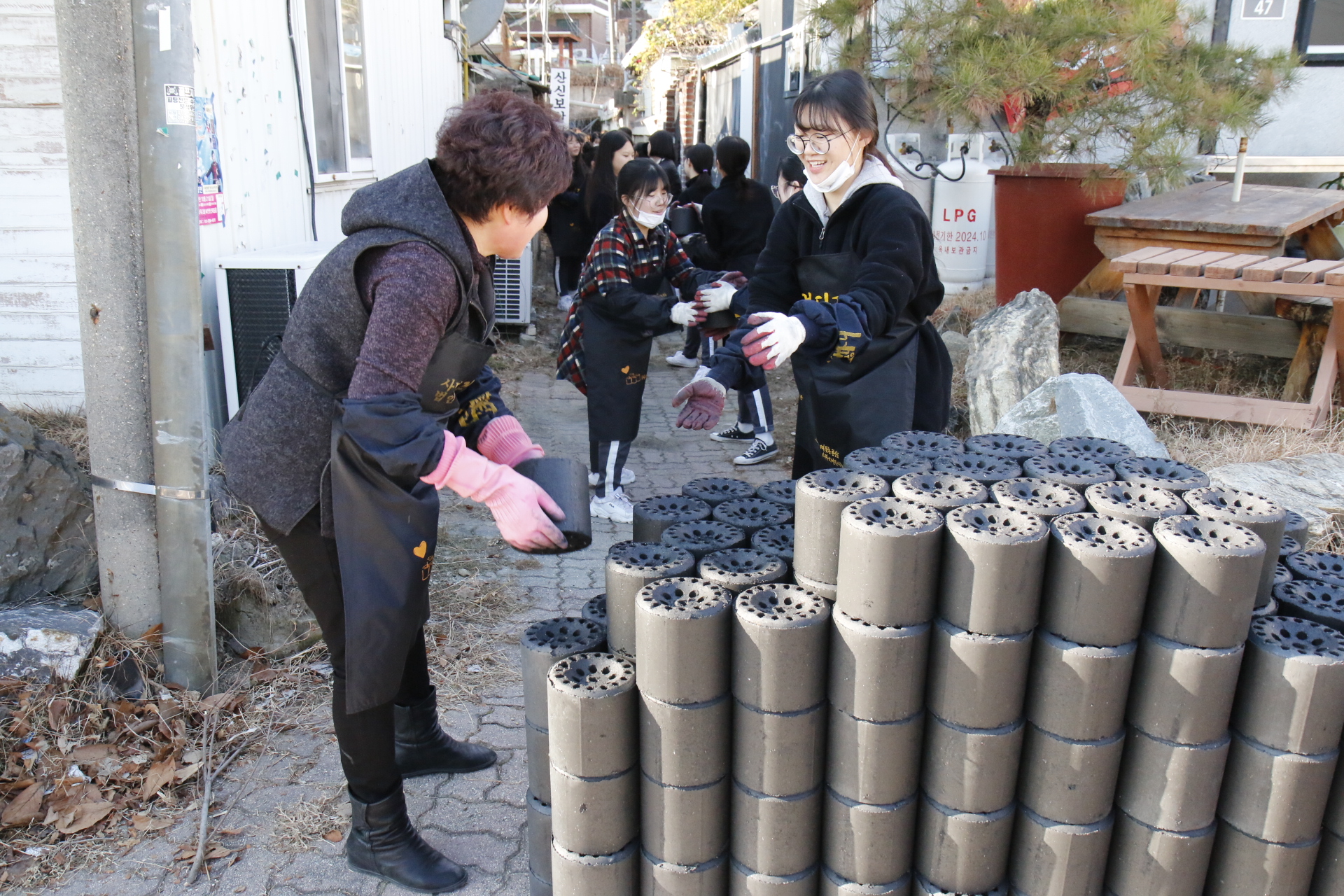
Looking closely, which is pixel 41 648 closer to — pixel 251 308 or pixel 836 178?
pixel 251 308

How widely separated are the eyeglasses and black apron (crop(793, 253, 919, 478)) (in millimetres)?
300

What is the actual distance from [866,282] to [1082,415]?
190 centimetres

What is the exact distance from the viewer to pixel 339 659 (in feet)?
7.28

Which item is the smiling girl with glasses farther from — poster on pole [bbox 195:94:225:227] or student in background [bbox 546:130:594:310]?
Result: student in background [bbox 546:130:594:310]

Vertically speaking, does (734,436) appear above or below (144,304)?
below

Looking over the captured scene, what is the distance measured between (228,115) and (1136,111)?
5174 mm

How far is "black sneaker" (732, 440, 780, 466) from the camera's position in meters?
5.91

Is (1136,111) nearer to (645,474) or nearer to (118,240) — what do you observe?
(645,474)

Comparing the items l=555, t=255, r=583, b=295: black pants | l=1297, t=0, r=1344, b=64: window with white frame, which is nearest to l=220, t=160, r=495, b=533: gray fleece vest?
l=555, t=255, r=583, b=295: black pants

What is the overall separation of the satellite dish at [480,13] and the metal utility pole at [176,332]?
9805 millimetres

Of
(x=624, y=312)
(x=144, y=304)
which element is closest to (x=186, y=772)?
(x=144, y=304)

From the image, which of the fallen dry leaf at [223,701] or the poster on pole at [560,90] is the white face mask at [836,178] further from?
the poster on pole at [560,90]

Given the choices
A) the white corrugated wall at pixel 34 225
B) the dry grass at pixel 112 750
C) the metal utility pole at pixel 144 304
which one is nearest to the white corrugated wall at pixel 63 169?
the white corrugated wall at pixel 34 225

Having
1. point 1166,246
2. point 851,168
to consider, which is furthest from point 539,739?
point 1166,246
